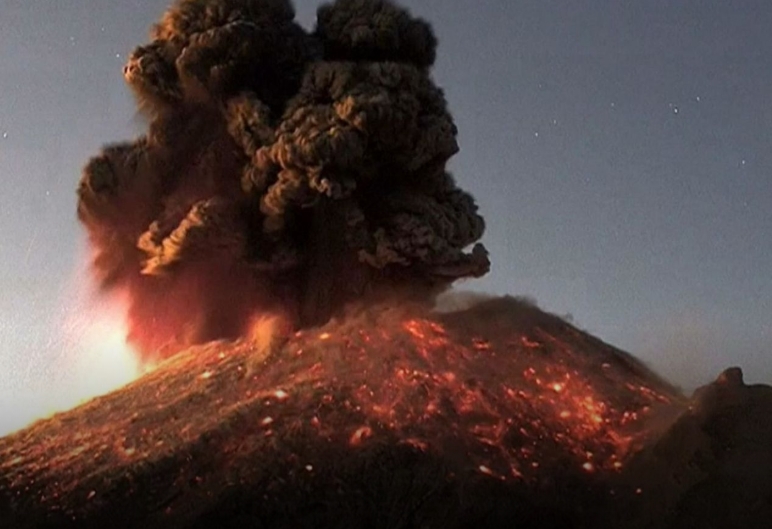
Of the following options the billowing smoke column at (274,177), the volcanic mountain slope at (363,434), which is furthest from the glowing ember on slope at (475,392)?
the billowing smoke column at (274,177)

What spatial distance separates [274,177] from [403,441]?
4.70 m

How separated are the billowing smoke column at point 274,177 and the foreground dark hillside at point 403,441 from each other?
96 centimetres

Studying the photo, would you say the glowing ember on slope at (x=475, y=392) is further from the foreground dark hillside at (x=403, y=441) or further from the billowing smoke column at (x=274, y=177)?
the billowing smoke column at (x=274, y=177)

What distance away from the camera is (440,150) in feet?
45.0

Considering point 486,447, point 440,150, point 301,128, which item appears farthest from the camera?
point 440,150

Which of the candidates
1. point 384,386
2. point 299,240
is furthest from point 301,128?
point 384,386

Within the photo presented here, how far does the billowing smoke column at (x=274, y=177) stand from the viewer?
13.0 meters

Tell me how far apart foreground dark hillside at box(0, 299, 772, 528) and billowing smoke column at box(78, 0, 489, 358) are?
3.14 feet

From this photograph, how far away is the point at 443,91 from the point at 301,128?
2.60m

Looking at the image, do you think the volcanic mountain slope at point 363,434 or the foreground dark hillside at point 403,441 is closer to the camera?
the foreground dark hillside at point 403,441

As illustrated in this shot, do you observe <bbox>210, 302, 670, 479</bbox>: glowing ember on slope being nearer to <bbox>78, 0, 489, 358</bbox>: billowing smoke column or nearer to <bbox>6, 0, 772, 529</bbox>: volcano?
<bbox>6, 0, 772, 529</bbox>: volcano

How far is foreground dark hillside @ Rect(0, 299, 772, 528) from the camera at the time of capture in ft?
30.9

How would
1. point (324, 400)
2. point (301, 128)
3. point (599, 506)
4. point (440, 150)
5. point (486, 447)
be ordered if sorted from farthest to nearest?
point (440, 150), point (301, 128), point (324, 400), point (486, 447), point (599, 506)

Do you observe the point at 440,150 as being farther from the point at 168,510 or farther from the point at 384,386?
the point at 168,510
